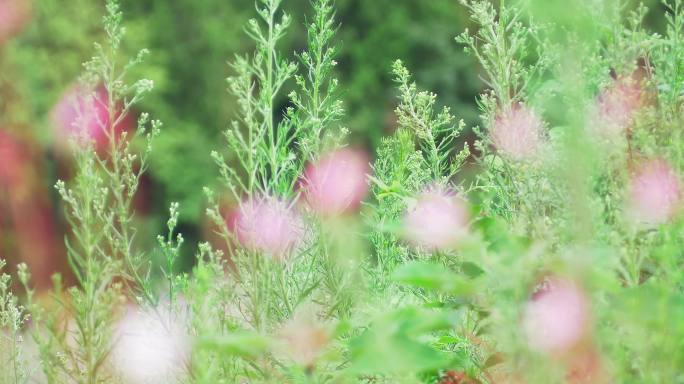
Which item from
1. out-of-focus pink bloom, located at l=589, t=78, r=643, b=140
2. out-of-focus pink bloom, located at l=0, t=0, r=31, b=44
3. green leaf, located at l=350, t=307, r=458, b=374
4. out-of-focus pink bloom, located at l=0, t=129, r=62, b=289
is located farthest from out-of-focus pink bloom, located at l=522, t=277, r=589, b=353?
out-of-focus pink bloom, located at l=0, t=0, r=31, b=44

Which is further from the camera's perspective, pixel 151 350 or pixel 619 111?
pixel 151 350

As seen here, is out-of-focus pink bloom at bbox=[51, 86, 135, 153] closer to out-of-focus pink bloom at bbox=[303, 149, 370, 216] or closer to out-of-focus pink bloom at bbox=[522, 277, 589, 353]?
out-of-focus pink bloom at bbox=[303, 149, 370, 216]

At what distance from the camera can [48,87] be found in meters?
14.7

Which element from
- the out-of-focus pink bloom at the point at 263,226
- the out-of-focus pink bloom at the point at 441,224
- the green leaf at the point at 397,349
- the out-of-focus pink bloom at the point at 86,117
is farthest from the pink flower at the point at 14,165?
the green leaf at the point at 397,349

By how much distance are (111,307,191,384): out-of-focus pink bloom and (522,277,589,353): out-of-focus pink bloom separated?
0.66 meters

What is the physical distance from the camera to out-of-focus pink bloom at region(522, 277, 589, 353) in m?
1.12

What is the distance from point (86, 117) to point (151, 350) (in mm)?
531

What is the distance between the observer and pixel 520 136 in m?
1.71

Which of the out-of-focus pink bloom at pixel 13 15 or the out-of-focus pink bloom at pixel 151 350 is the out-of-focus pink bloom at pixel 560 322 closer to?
the out-of-focus pink bloom at pixel 151 350

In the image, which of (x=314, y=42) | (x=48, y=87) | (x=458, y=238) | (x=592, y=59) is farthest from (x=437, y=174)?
(x=48, y=87)

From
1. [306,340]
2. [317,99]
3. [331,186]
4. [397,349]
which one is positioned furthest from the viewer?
[317,99]

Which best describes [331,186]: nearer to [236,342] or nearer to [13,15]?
[236,342]

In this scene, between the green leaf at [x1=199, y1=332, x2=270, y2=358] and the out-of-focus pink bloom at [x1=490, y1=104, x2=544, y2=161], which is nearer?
the green leaf at [x1=199, y1=332, x2=270, y2=358]

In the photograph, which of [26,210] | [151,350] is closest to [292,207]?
[151,350]
